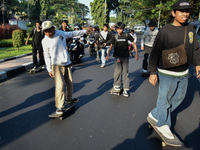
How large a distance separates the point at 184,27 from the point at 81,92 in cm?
327

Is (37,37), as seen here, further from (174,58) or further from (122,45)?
(174,58)

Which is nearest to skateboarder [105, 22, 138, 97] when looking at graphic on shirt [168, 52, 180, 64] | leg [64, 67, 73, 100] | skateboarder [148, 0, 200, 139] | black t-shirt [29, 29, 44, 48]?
leg [64, 67, 73, 100]

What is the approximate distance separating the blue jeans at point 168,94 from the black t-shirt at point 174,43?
0.16 metres

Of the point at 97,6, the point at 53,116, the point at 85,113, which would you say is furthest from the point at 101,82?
the point at 97,6

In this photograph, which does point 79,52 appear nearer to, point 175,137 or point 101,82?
point 101,82

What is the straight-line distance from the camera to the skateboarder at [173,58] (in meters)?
2.53

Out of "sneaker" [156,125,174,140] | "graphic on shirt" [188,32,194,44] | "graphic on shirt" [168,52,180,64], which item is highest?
"graphic on shirt" [188,32,194,44]

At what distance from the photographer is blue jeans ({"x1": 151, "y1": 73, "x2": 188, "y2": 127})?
271cm

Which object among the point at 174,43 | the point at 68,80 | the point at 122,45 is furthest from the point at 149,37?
the point at 174,43

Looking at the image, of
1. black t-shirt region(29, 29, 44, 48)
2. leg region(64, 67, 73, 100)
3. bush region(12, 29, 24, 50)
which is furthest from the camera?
bush region(12, 29, 24, 50)

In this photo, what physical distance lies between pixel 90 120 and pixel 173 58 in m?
1.84

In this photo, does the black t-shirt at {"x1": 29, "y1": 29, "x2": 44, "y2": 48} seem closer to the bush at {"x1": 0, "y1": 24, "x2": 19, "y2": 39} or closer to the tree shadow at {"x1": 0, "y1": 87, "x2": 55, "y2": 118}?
the tree shadow at {"x1": 0, "y1": 87, "x2": 55, "y2": 118}

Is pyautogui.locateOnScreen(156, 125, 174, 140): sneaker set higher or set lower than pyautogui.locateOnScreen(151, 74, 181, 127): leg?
lower

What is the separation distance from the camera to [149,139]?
286 cm
